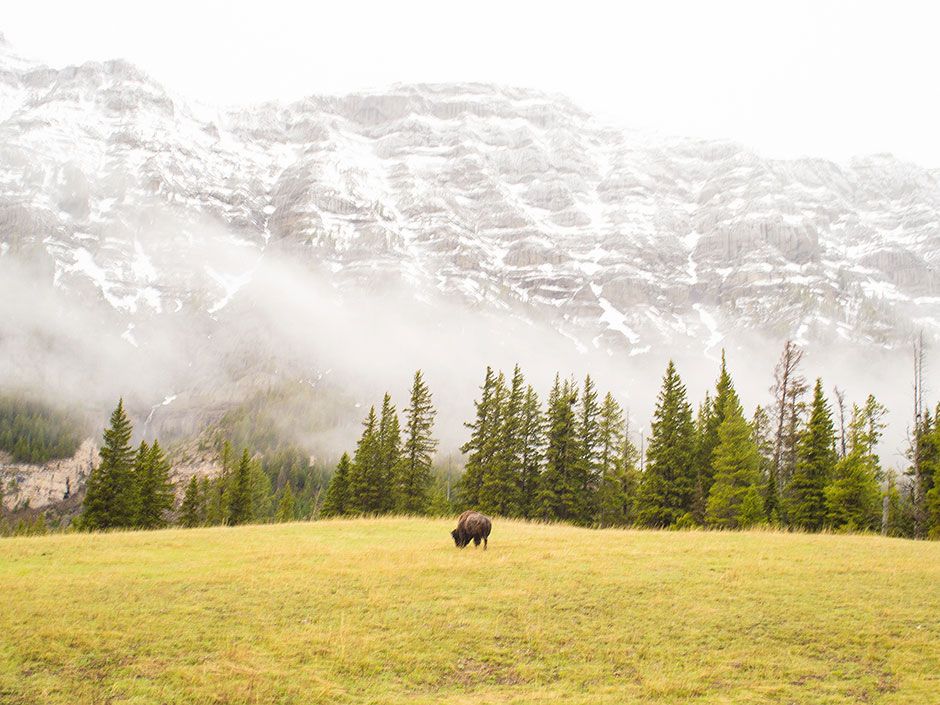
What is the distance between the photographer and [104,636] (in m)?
13.7

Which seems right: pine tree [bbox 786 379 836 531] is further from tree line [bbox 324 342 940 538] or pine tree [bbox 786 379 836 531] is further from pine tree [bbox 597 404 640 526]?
pine tree [bbox 597 404 640 526]

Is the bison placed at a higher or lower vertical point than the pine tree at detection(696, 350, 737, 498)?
lower

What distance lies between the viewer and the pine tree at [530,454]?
57094 millimetres

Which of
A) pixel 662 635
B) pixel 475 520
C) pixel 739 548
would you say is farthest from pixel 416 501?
pixel 662 635

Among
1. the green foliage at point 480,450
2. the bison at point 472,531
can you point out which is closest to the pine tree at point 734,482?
the green foliage at point 480,450

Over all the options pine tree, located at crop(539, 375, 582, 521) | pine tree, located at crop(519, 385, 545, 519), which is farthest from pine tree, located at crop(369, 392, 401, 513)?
pine tree, located at crop(539, 375, 582, 521)

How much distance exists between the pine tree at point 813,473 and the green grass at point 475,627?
2359cm

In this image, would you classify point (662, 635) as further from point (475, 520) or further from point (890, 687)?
point (475, 520)

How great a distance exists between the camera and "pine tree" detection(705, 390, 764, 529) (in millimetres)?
44469

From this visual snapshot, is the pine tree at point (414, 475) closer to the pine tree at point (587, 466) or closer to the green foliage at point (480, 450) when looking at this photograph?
the green foliage at point (480, 450)

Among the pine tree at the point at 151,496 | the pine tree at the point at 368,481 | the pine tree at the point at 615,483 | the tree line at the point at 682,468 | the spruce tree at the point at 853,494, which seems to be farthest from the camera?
the pine tree at the point at 368,481

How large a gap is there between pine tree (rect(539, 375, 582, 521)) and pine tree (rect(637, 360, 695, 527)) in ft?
19.4

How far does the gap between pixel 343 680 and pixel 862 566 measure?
1669cm

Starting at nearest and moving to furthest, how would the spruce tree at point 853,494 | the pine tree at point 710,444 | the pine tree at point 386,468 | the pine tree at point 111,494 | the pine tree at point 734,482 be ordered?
the spruce tree at point 853,494 → the pine tree at point 734,482 → the pine tree at point 710,444 → the pine tree at point 111,494 → the pine tree at point 386,468
